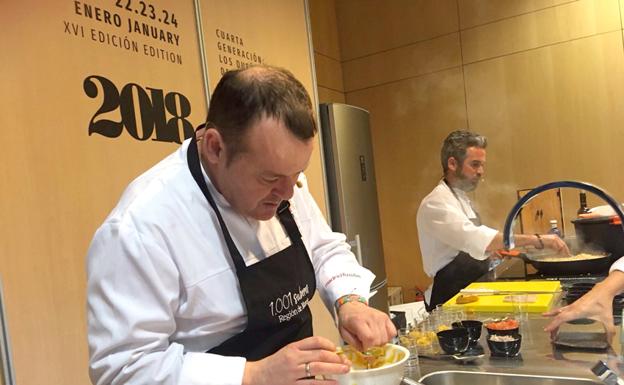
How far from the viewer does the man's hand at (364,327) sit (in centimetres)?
104

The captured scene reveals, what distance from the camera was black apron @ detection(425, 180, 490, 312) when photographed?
246 centimetres

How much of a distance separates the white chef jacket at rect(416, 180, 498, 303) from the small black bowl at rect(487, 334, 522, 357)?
133cm

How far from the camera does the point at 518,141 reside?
395 centimetres

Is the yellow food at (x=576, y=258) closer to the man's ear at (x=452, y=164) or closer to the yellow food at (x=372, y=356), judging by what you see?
the man's ear at (x=452, y=164)

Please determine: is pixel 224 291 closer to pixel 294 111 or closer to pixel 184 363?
pixel 184 363

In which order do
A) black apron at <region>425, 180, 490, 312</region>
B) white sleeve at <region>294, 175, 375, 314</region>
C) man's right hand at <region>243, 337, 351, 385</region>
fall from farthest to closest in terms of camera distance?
black apron at <region>425, 180, 490, 312</region>
white sleeve at <region>294, 175, 375, 314</region>
man's right hand at <region>243, 337, 351, 385</region>

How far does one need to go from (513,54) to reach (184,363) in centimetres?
379

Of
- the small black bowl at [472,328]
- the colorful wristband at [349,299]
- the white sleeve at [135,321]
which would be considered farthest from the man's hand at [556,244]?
the white sleeve at [135,321]

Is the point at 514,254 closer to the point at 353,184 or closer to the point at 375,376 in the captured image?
the point at 353,184

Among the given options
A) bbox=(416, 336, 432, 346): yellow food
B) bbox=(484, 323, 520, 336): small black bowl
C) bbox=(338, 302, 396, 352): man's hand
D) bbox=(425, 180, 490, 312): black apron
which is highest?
bbox=(338, 302, 396, 352): man's hand

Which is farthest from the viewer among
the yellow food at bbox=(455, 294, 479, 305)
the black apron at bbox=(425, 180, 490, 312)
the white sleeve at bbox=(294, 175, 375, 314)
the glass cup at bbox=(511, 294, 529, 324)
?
the black apron at bbox=(425, 180, 490, 312)

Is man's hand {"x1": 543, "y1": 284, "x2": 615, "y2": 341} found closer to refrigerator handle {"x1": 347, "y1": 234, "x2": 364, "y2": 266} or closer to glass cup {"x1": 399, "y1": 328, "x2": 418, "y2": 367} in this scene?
glass cup {"x1": 399, "y1": 328, "x2": 418, "y2": 367}

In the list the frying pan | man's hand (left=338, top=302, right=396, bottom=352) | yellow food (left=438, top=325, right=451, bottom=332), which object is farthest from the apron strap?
the frying pan

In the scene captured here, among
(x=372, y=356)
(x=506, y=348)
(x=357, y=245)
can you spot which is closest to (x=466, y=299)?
(x=506, y=348)
